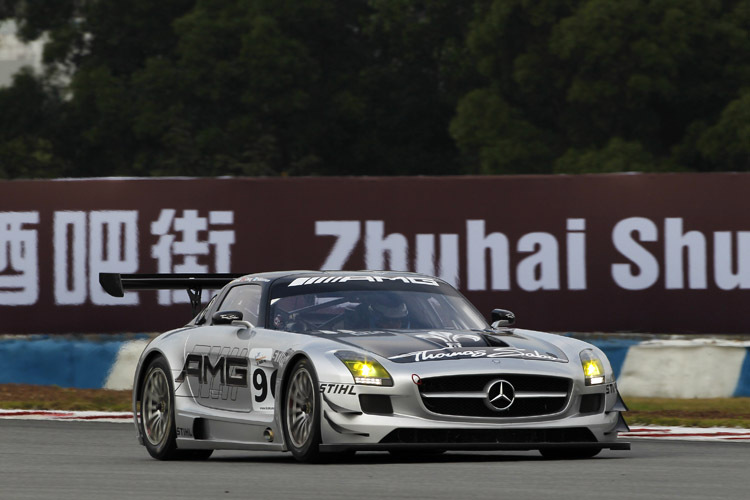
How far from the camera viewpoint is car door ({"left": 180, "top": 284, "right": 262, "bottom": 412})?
1079 cm

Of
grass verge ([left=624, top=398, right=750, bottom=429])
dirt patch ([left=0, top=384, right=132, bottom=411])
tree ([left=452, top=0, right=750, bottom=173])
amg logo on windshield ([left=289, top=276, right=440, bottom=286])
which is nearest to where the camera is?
amg logo on windshield ([left=289, top=276, right=440, bottom=286])

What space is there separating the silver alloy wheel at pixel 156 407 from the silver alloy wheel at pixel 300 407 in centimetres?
143

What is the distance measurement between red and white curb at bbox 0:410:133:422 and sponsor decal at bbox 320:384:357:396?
20.2 ft

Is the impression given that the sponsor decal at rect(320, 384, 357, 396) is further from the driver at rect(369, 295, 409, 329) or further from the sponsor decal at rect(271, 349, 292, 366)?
the driver at rect(369, 295, 409, 329)

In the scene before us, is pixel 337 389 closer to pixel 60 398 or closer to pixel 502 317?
pixel 502 317

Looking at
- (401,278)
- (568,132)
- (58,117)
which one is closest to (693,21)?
(568,132)

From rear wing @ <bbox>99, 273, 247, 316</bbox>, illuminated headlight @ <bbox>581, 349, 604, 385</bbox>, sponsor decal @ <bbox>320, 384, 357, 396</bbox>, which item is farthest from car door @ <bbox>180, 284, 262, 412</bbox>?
illuminated headlight @ <bbox>581, 349, 604, 385</bbox>

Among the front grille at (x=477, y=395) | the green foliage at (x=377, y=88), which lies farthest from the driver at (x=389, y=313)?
the green foliage at (x=377, y=88)

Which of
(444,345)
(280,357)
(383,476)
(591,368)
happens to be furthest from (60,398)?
(383,476)

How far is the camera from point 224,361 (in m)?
11.0

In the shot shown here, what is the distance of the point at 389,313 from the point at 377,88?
3891 centimetres

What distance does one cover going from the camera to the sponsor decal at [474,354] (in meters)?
9.98

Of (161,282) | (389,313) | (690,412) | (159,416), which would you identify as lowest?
(690,412)

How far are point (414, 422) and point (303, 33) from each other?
38676 millimetres
